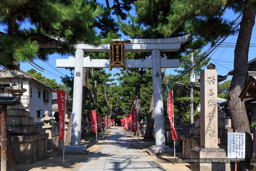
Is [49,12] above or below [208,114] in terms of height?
above

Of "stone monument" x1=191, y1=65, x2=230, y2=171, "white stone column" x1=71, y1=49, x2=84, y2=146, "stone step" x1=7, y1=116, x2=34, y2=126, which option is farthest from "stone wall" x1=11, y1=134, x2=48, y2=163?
"stone monument" x1=191, y1=65, x2=230, y2=171

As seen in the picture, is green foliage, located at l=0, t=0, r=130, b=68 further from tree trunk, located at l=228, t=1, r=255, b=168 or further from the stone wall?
tree trunk, located at l=228, t=1, r=255, b=168

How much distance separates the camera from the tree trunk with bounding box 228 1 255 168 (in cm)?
906

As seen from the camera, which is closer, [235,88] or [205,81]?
[205,81]

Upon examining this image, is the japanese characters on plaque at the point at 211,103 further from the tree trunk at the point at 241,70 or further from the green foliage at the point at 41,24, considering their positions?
the green foliage at the point at 41,24

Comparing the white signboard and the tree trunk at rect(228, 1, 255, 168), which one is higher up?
the tree trunk at rect(228, 1, 255, 168)

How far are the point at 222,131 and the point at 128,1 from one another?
373 inches

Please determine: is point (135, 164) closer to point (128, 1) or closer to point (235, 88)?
point (235, 88)

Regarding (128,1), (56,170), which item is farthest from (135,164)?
(128,1)

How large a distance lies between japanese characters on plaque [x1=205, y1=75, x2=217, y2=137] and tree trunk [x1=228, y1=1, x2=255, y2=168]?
123 centimetres

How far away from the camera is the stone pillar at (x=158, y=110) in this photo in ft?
44.8

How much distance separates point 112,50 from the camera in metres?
14.1

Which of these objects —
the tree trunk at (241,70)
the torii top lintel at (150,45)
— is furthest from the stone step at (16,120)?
the tree trunk at (241,70)

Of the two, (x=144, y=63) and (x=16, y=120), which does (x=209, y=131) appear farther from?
(x=16, y=120)
